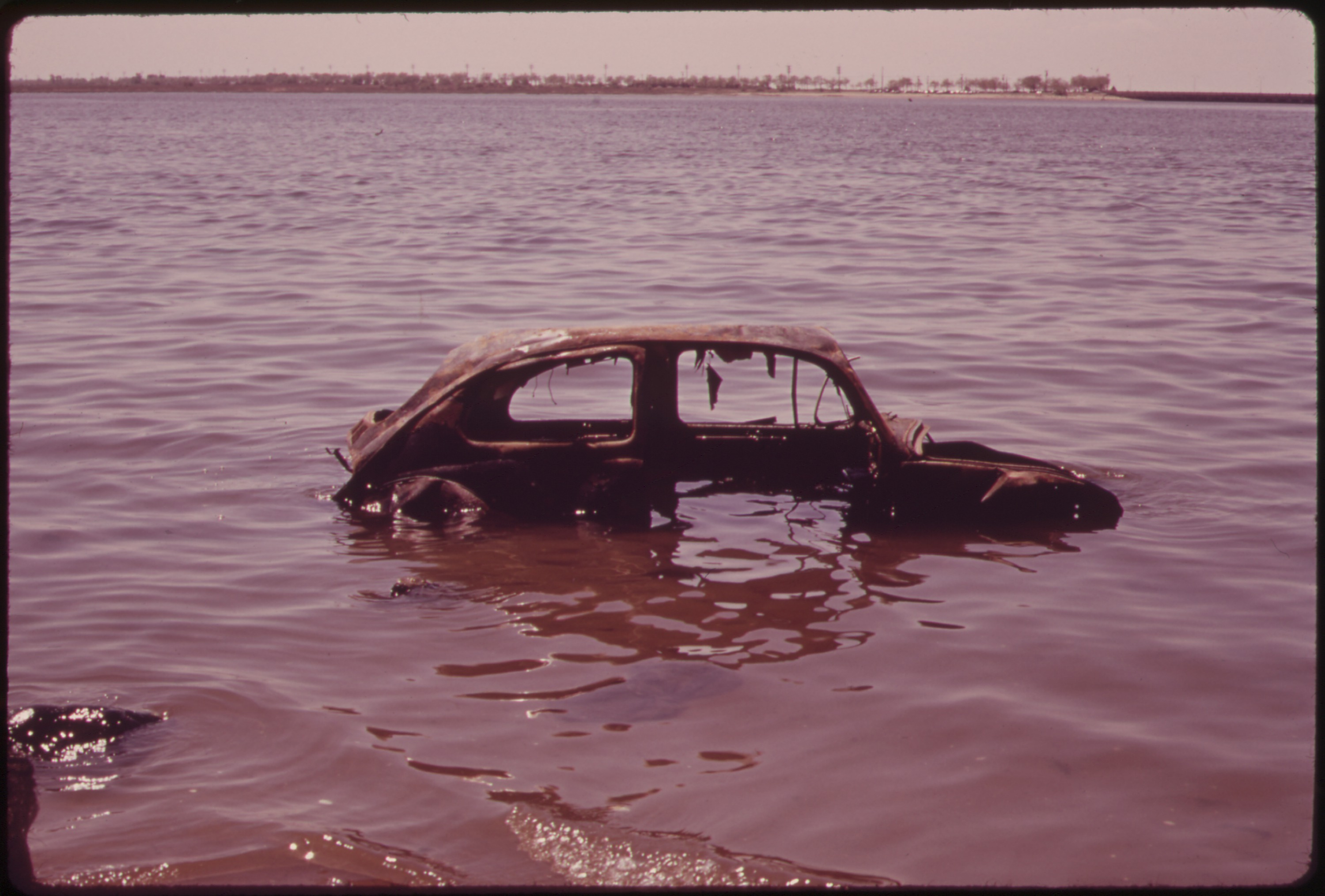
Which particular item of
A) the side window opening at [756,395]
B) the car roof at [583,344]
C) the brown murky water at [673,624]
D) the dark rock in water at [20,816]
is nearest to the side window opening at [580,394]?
the side window opening at [756,395]

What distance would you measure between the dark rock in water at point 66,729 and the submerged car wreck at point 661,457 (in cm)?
269

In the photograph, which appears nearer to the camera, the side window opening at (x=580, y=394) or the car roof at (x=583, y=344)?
the car roof at (x=583, y=344)

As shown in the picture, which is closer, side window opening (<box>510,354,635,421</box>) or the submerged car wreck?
the submerged car wreck

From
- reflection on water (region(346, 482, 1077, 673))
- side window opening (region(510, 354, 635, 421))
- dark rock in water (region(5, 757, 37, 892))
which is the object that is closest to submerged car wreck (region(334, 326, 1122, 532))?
reflection on water (region(346, 482, 1077, 673))

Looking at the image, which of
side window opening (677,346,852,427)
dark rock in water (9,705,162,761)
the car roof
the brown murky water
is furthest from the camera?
side window opening (677,346,852,427)

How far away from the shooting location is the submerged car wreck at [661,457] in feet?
23.6

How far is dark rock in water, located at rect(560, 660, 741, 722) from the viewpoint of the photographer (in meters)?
5.07

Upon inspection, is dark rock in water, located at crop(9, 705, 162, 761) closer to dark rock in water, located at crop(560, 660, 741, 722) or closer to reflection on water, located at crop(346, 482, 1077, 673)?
reflection on water, located at crop(346, 482, 1077, 673)

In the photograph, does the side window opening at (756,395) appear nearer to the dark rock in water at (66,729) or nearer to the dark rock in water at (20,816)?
the dark rock in water at (66,729)

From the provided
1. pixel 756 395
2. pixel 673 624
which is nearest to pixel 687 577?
pixel 673 624

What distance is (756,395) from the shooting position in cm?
1098

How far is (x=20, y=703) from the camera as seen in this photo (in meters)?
5.04

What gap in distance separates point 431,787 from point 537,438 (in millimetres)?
3741

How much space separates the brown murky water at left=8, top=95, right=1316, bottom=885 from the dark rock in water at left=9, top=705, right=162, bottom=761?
11cm
